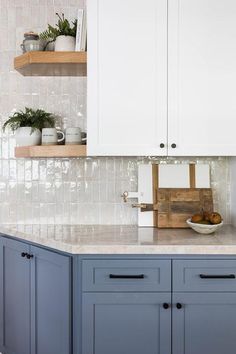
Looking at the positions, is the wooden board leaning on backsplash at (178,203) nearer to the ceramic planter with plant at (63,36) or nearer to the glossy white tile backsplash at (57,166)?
the glossy white tile backsplash at (57,166)

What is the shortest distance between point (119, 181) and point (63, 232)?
22.3 inches

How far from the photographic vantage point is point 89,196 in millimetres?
2775

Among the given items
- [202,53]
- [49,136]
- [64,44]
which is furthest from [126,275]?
[64,44]

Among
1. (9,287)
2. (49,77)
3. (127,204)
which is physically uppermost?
(49,77)

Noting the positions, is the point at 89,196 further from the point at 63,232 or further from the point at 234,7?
the point at 234,7

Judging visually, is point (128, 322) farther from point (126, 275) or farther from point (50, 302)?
point (50, 302)

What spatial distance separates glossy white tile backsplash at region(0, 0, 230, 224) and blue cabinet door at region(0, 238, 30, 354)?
39 centimetres

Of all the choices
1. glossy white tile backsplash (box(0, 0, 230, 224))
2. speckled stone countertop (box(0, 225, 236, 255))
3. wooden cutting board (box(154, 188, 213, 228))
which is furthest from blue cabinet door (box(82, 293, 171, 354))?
glossy white tile backsplash (box(0, 0, 230, 224))

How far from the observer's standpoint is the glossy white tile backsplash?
275 centimetres

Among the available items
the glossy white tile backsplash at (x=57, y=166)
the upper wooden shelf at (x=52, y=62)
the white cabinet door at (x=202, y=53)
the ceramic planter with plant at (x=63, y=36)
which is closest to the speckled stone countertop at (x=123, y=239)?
the glossy white tile backsplash at (x=57, y=166)

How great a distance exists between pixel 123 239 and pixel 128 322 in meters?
0.42

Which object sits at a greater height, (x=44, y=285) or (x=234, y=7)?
(x=234, y=7)

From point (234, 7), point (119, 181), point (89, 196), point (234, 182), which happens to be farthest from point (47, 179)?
point (234, 7)

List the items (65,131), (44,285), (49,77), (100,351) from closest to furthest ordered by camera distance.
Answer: (100,351), (44,285), (65,131), (49,77)
